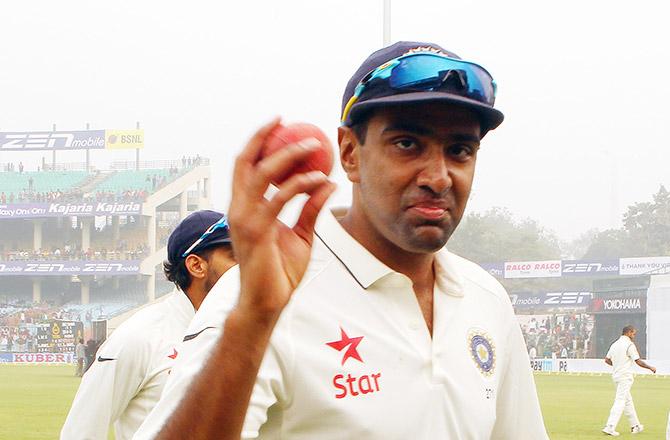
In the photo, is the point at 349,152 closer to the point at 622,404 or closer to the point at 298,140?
the point at 298,140

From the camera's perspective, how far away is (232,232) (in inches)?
56.2

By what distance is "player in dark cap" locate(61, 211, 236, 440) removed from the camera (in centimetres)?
455

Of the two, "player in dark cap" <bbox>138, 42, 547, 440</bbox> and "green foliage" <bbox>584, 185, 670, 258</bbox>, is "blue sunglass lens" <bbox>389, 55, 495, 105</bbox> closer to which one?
"player in dark cap" <bbox>138, 42, 547, 440</bbox>

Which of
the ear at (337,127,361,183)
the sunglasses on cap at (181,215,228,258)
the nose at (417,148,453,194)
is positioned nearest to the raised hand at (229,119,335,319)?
the nose at (417,148,453,194)

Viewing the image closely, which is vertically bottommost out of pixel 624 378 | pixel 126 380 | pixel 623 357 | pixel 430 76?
pixel 624 378

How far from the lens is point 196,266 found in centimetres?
522

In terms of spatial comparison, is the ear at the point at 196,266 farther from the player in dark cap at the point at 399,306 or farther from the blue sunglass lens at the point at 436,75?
the blue sunglass lens at the point at 436,75

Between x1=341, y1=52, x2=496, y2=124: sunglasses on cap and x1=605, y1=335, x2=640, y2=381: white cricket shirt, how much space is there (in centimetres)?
1673

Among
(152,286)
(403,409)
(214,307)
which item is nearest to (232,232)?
(214,307)

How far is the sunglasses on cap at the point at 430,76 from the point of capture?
2.36 m

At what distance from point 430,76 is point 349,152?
0.28 m

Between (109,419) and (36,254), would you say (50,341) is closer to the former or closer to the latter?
(36,254)

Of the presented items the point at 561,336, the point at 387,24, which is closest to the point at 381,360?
the point at 387,24

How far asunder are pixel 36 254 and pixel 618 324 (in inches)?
1272
